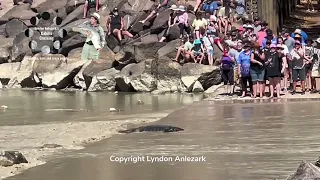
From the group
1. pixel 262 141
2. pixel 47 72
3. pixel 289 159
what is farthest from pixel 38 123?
pixel 47 72

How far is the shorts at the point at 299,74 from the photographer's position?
16859 mm

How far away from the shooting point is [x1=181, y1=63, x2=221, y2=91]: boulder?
20359mm

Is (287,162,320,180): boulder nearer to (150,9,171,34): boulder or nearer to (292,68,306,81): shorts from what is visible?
(292,68,306,81): shorts

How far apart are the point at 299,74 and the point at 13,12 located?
19992 mm

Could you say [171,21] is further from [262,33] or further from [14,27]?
[14,27]

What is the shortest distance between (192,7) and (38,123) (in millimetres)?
13293

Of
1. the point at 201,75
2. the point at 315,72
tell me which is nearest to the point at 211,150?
the point at 315,72

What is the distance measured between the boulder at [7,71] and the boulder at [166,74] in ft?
23.8

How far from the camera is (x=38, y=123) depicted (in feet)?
45.3

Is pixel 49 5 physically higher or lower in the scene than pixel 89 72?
higher

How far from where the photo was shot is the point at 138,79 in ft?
70.8

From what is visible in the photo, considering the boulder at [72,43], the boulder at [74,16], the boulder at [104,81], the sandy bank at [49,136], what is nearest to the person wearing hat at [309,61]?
the sandy bank at [49,136]

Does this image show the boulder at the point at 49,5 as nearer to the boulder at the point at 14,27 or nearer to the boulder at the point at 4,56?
the boulder at the point at 14,27

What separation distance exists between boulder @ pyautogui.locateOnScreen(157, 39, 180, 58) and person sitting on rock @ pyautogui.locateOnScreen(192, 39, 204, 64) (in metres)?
0.95
